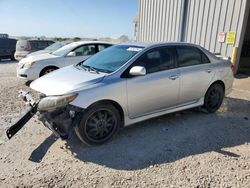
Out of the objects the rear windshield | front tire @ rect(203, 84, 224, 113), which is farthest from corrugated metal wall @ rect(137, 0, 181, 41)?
the rear windshield

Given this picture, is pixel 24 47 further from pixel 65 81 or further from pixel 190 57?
pixel 190 57

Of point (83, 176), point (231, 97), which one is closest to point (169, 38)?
point (231, 97)

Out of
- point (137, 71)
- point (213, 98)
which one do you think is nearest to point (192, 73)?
point (213, 98)

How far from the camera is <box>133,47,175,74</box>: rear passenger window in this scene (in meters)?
4.00

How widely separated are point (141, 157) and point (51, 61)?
5197mm

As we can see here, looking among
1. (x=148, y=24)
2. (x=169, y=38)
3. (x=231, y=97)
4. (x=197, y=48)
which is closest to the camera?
(x=197, y=48)

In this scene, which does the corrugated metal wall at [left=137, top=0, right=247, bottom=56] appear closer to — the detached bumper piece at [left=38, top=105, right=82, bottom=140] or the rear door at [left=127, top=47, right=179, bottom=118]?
the rear door at [left=127, top=47, right=179, bottom=118]

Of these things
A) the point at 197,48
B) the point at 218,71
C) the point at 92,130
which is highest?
the point at 197,48

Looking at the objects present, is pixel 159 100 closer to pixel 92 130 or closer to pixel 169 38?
pixel 92 130

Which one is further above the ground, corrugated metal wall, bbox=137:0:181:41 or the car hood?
corrugated metal wall, bbox=137:0:181:41

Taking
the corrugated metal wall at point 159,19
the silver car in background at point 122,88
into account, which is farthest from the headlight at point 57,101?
the corrugated metal wall at point 159,19

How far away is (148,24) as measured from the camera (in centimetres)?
1337

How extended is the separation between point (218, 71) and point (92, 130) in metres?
3.08

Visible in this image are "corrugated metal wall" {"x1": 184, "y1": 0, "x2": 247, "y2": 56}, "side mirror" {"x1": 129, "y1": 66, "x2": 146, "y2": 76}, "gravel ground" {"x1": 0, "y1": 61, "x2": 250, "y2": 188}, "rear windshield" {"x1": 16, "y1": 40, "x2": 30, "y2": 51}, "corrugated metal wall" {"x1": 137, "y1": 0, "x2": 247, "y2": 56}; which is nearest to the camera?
"gravel ground" {"x1": 0, "y1": 61, "x2": 250, "y2": 188}
